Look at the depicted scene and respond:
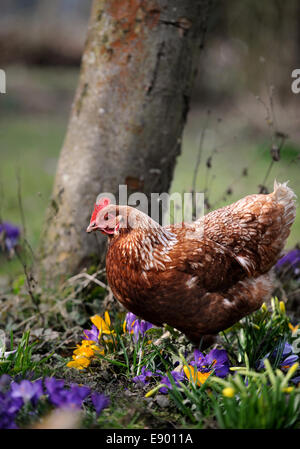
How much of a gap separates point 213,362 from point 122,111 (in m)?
1.61

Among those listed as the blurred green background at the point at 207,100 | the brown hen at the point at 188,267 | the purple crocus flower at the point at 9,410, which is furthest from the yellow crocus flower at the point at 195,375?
the blurred green background at the point at 207,100

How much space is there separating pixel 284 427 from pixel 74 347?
1155mm

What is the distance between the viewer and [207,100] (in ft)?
35.6

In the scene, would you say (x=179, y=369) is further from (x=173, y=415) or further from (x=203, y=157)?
(x=203, y=157)

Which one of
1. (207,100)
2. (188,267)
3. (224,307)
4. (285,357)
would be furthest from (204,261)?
(207,100)

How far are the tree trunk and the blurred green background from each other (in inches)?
53.0


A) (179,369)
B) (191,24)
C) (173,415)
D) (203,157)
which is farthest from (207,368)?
(203,157)

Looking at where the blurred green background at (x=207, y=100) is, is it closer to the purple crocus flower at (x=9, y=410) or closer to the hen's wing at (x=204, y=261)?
the hen's wing at (x=204, y=261)

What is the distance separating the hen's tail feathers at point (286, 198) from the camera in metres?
2.48

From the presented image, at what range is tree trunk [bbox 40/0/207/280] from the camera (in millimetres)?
2863

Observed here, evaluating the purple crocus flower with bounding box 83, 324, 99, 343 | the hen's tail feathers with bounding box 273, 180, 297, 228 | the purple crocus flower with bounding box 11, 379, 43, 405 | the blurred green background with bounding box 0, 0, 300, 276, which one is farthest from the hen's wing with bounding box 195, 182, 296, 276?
the blurred green background with bounding box 0, 0, 300, 276

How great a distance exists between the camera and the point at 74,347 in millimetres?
2424

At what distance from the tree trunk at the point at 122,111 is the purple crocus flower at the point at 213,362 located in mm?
1020

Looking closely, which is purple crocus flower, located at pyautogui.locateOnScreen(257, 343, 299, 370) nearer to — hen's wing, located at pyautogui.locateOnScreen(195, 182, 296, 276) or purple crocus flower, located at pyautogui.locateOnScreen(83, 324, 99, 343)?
hen's wing, located at pyautogui.locateOnScreen(195, 182, 296, 276)
